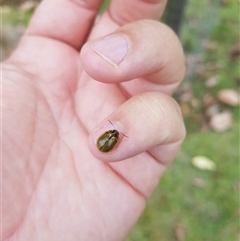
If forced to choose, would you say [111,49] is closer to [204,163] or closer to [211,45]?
[204,163]

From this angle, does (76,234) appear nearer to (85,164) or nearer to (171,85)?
(85,164)

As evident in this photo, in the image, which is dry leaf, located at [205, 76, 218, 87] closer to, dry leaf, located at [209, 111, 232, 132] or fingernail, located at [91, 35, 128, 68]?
dry leaf, located at [209, 111, 232, 132]

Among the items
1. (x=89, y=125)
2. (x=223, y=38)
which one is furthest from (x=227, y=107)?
(x=89, y=125)

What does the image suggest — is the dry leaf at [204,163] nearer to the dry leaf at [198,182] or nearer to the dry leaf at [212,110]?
the dry leaf at [198,182]

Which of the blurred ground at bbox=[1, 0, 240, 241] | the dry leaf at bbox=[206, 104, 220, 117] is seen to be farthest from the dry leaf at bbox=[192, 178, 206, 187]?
the dry leaf at bbox=[206, 104, 220, 117]

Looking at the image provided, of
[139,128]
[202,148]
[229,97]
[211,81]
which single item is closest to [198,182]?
[202,148]
